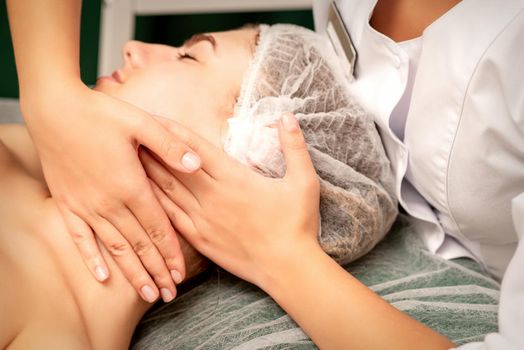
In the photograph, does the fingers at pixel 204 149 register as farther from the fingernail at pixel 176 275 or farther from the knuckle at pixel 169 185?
the fingernail at pixel 176 275

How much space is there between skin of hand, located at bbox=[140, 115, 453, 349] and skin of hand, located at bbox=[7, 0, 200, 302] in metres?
0.06

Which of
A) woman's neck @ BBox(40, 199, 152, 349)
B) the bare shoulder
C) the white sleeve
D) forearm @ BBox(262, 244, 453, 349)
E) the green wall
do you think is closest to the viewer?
the white sleeve

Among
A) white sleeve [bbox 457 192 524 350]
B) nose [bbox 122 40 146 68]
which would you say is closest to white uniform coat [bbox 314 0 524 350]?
white sleeve [bbox 457 192 524 350]

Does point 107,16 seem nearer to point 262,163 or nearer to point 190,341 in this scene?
point 262,163

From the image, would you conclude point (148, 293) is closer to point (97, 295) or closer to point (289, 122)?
point (97, 295)

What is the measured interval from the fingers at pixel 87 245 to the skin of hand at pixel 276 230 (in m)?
0.14

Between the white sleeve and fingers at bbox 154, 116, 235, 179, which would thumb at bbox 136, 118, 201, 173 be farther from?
the white sleeve

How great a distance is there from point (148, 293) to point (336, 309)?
319 millimetres

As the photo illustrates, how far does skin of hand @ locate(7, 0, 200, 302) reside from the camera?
0.78 metres

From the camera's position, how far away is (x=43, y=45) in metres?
0.82

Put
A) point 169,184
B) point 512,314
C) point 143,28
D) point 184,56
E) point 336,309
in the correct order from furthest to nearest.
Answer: point 143,28, point 184,56, point 169,184, point 336,309, point 512,314

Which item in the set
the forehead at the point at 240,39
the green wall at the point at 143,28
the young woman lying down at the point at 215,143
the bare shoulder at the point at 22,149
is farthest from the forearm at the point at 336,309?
the green wall at the point at 143,28

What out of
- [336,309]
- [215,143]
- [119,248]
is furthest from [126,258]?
[336,309]

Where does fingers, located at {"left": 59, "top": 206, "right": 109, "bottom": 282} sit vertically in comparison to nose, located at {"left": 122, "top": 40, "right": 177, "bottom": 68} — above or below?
below
